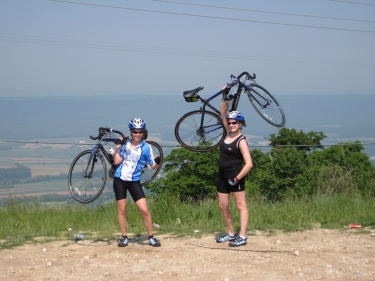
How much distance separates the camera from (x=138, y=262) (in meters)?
6.84

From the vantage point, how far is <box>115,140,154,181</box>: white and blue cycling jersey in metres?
7.50

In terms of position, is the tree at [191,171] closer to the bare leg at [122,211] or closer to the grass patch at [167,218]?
the grass patch at [167,218]

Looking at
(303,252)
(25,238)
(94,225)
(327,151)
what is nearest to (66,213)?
(94,225)

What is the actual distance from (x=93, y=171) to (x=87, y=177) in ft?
0.70

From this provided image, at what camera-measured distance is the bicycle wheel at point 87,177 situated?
8906mm

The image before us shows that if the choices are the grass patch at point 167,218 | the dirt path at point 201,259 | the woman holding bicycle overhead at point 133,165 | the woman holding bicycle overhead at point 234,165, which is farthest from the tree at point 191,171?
the woman holding bicycle overhead at point 234,165

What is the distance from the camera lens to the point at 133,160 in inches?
295

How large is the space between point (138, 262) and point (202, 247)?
111cm

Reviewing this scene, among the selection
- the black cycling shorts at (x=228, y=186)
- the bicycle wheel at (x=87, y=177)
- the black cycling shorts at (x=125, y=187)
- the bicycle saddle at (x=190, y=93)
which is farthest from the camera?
the bicycle wheel at (x=87, y=177)

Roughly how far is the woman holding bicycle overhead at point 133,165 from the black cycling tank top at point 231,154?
0.94 m

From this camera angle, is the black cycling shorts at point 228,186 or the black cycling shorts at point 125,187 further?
the black cycling shorts at point 125,187

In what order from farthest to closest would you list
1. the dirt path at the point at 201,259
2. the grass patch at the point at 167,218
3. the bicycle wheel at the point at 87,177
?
the bicycle wheel at the point at 87,177 → the grass patch at the point at 167,218 → the dirt path at the point at 201,259

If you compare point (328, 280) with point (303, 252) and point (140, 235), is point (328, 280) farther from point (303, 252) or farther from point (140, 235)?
point (140, 235)

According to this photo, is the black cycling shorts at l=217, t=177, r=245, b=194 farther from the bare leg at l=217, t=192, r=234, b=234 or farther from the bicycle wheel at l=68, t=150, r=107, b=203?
the bicycle wheel at l=68, t=150, r=107, b=203
